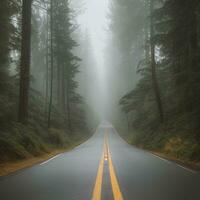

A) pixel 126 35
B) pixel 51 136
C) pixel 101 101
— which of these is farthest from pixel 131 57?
pixel 101 101

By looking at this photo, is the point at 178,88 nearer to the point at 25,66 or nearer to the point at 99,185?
the point at 25,66

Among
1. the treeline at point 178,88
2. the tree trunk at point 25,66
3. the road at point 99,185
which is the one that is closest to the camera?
the road at point 99,185

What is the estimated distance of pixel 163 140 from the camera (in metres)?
27.9

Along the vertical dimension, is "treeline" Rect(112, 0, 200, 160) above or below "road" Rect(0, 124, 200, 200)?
above

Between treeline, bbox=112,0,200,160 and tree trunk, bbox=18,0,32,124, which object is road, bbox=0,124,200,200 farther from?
tree trunk, bbox=18,0,32,124

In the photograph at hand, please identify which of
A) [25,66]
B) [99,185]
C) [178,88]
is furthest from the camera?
[178,88]

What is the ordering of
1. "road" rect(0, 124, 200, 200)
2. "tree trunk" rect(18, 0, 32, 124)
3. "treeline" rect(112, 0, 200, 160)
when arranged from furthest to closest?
"tree trunk" rect(18, 0, 32, 124) < "treeline" rect(112, 0, 200, 160) < "road" rect(0, 124, 200, 200)

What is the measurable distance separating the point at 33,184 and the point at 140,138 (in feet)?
87.0

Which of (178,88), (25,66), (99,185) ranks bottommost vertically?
(99,185)

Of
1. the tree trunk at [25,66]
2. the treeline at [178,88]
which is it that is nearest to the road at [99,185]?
the treeline at [178,88]

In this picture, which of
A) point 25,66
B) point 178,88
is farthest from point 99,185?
point 178,88

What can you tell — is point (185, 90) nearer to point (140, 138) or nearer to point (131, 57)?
point (140, 138)

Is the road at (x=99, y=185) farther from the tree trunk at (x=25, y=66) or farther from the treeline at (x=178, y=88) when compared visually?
the tree trunk at (x=25, y=66)

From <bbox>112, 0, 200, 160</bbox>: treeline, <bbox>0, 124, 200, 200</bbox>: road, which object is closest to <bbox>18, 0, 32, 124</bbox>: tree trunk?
<bbox>112, 0, 200, 160</bbox>: treeline
